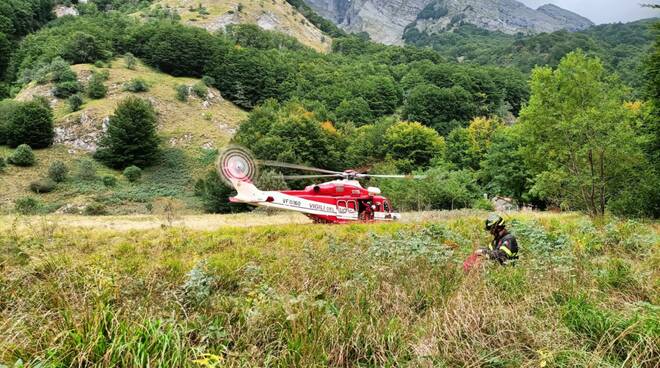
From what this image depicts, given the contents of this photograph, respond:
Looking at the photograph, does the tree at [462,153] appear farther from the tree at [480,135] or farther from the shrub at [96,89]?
the shrub at [96,89]

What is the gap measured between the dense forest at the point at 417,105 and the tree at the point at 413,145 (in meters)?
0.25

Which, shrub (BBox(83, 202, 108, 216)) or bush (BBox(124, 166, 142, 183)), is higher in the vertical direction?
A: bush (BBox(124, 166, 142, 183))

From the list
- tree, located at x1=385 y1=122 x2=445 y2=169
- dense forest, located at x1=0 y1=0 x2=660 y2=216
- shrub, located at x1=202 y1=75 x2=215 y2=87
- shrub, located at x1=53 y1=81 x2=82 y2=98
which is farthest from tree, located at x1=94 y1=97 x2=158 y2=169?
tree, located at x1=385 y1=122 x2=445 y2=169

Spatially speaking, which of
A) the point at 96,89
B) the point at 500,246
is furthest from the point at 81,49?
the point at 500,246

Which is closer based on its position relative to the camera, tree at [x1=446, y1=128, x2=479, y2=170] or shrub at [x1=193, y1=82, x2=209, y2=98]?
tree at [x1=446, y1=128, x2=479, y2=170]

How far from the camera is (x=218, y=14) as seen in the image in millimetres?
147500

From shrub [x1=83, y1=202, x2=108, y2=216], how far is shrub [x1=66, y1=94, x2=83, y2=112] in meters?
30.4

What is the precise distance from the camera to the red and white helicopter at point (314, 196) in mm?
18297

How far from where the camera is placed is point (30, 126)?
56.4m

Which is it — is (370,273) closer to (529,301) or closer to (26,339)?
(529,301)

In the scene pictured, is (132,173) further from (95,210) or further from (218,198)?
(218,198)

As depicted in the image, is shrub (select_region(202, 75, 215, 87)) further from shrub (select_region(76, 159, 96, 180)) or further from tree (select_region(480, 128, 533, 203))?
tree (select_region(480, 128, 533, 203))

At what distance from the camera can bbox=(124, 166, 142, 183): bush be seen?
183 feet

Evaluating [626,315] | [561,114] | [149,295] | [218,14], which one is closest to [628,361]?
[626,315]
